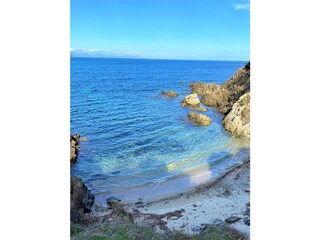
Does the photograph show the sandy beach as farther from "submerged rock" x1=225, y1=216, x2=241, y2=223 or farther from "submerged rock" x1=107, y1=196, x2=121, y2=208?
"submerged rock" x1=107, y1=196, x2=121, y2=208

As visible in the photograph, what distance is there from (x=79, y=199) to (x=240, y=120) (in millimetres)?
13309

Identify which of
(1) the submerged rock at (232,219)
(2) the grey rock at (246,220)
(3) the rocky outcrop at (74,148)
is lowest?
(1) the submerged rock at (232,219)

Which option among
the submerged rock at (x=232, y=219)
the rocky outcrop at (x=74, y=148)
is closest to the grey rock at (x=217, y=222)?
the submerged rock at (x=232, y=219)

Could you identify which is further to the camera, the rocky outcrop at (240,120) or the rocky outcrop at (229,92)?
the rocky outcrop at (229,92)

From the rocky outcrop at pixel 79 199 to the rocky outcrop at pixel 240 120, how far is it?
38.6ft

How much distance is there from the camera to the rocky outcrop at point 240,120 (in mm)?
19328

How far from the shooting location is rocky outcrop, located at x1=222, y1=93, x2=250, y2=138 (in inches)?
761

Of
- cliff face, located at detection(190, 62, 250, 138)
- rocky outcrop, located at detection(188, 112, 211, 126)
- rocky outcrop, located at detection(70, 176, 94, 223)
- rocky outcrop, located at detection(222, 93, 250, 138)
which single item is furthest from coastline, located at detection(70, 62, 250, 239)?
rocky outcrop, located at detection(188, 112, 211, 126)

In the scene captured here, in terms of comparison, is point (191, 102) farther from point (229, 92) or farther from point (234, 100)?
point (234, 100)

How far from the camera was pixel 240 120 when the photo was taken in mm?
20062

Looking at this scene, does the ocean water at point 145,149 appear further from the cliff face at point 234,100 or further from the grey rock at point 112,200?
the cliff face at point 234,100
